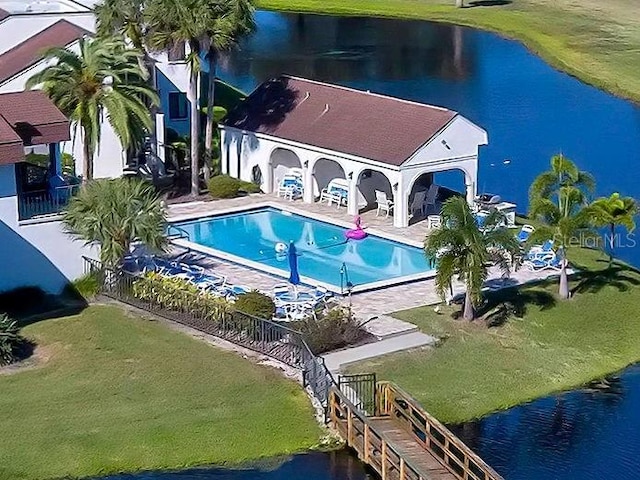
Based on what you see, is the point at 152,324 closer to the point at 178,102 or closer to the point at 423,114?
the point at 423,114

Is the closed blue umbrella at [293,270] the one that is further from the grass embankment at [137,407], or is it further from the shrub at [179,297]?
the grass embankment at [137,407]

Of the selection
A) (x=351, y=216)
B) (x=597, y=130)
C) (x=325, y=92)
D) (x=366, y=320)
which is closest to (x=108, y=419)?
(x=366, y=320)

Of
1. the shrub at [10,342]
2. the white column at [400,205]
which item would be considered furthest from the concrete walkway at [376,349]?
the white column at [400,205]

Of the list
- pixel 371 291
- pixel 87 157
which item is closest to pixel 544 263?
pixel 371 291

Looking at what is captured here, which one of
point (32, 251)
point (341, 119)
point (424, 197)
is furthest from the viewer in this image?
point (341, 119)

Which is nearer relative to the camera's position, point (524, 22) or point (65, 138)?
point (65, 138)

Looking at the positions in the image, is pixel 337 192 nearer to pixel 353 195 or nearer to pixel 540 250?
pixel 353 195
